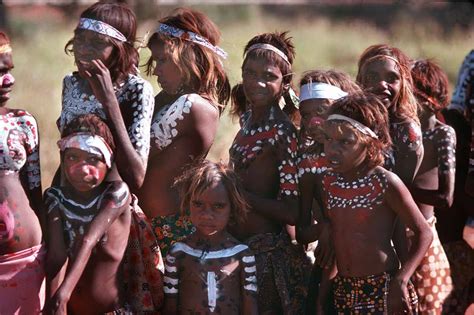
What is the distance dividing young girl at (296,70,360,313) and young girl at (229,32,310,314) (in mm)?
65

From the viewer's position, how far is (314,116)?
15.6 feet

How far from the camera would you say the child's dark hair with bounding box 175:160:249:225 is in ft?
14.7

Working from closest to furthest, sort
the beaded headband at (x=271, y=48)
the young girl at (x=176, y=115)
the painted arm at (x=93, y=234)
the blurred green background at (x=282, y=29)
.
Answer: the painted arm at (x=93, y=234), the young girl at (x=176, y=115), the beaded headband at (x=271, y=48), the blurred green background at (x=282, y=29)

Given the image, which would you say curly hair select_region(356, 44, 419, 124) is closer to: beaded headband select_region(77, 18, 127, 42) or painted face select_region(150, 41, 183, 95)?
painted face select_region(150, 41, 183, 95)

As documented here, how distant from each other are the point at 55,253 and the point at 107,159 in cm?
47

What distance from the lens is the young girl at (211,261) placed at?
443cm

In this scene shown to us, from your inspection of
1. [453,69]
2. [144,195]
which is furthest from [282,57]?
[453,69]

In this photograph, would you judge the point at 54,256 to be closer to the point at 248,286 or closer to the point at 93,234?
the point at 93,234

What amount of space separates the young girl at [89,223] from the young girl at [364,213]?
3.25ft

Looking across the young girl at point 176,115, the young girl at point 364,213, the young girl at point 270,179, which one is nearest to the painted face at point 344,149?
the young girl at point 364,213

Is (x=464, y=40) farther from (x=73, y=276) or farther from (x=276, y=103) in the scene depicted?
(x=73, y=276)

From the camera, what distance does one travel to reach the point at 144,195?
4.84 metres

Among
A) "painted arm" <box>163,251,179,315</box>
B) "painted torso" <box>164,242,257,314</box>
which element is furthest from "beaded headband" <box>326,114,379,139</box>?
"painted arm" <box>163,251,179,315</box>

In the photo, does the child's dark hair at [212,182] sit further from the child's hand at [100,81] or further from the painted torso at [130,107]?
the child's hand at [100,81]
